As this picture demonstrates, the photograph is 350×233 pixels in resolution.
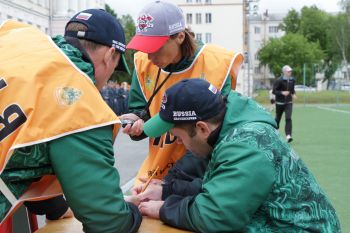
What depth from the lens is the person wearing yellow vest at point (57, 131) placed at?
193cm

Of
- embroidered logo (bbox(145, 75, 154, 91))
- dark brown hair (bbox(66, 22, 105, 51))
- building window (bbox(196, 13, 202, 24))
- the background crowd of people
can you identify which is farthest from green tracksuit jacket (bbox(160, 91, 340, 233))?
building window (bbox(196, 13, 202, 24))

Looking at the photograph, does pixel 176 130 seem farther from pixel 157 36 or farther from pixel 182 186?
pixel 157 36

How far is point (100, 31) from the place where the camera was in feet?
7.47

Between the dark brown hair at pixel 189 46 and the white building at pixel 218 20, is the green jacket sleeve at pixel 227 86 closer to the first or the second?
the dark brown hair at pixel 189 46

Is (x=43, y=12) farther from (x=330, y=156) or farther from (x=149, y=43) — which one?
(x=149, y=43)

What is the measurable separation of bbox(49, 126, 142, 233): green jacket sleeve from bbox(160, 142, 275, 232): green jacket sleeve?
13.8 inches

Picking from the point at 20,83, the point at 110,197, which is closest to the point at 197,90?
the point at 110,197

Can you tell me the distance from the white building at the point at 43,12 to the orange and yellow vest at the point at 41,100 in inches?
1258

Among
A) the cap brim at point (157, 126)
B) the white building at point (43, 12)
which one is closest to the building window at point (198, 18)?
the white building at point (43, 12)

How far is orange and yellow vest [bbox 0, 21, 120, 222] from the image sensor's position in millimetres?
1926

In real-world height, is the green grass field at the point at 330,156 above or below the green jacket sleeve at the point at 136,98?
below

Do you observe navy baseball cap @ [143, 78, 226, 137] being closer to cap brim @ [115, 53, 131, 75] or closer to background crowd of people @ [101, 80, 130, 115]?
cap brim @ [115, 53, 131, 75]

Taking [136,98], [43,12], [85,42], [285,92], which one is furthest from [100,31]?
[43,12]

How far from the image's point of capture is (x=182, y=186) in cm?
277
